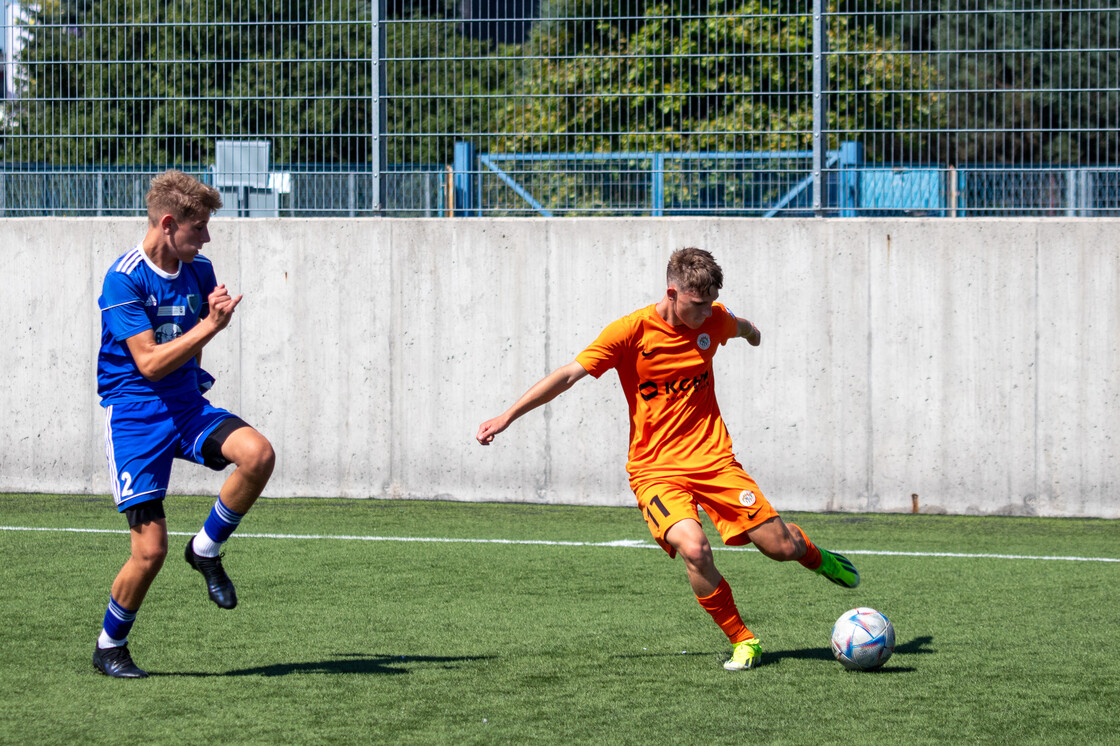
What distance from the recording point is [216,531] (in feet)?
16.2

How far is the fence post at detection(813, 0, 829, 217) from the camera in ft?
32.2

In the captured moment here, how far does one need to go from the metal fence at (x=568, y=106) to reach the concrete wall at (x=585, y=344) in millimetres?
353

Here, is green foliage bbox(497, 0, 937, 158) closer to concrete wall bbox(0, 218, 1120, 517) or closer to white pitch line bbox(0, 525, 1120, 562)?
concrete wall bbox(0, 218, 1120, 517)

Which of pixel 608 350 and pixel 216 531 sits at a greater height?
pixel 608 350

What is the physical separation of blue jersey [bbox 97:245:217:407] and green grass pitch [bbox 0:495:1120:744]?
43.1 inches

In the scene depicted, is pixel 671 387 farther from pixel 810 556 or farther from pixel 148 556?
pixel 148 556

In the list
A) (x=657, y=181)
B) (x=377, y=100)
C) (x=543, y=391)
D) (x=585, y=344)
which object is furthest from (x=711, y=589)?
(x=377, y=100)

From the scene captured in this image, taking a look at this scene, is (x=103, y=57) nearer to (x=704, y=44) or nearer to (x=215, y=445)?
(x=704, y=44)

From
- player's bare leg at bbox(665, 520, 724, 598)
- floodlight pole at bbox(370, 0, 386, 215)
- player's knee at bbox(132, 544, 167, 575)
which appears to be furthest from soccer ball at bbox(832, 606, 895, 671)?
floodlight pole at bbox(370, 0, 386, 215)

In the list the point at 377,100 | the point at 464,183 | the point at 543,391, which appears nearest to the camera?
the point at 543,391

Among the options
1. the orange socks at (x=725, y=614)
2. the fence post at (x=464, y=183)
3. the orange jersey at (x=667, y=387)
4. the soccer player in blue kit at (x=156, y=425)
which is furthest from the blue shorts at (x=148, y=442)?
the fence post at (x=464, y=183)

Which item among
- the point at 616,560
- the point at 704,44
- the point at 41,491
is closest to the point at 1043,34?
the point at 704,44

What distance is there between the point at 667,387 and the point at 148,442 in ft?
6.80

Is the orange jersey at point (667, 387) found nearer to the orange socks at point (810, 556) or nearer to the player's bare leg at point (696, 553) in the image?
the player's bare leg at point (696, 553)
